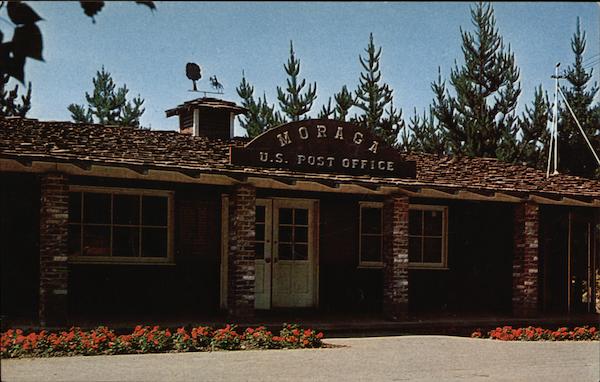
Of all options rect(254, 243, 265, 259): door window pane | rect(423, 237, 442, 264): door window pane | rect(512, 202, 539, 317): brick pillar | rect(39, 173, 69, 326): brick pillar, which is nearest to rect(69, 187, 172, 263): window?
rect(254, 243, 265, 259): door window pane

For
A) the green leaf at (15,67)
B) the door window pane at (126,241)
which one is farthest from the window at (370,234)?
the green leaf at (15,67)

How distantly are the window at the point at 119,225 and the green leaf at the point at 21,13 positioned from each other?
11.4 metres

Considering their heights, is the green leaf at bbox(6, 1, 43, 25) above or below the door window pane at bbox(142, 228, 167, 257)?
above

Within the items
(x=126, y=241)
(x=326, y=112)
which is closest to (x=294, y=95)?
(x=326, y=112)

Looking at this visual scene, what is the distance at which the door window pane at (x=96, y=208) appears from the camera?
47.3ft

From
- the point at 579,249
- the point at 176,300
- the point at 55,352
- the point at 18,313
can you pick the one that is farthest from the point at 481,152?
the point at 55,352

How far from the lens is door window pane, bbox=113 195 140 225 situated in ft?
48.1

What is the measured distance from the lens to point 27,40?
10.5ft

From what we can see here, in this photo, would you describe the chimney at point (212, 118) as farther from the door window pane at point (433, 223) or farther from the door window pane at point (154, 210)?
the door window pane at point (433, 223)

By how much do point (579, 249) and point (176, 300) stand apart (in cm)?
952

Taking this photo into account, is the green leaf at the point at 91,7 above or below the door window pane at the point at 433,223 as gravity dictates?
above

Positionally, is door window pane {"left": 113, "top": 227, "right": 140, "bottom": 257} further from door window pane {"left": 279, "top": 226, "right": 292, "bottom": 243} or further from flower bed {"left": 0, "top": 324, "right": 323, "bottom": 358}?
flower bed {"left": 0, "top": 324, "right": 323, "bottom": 358}

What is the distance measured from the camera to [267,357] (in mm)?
10328

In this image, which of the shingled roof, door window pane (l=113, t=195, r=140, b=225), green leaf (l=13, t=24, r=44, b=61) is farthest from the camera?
door window pane (l=113, t=195, r=140, b=225)
